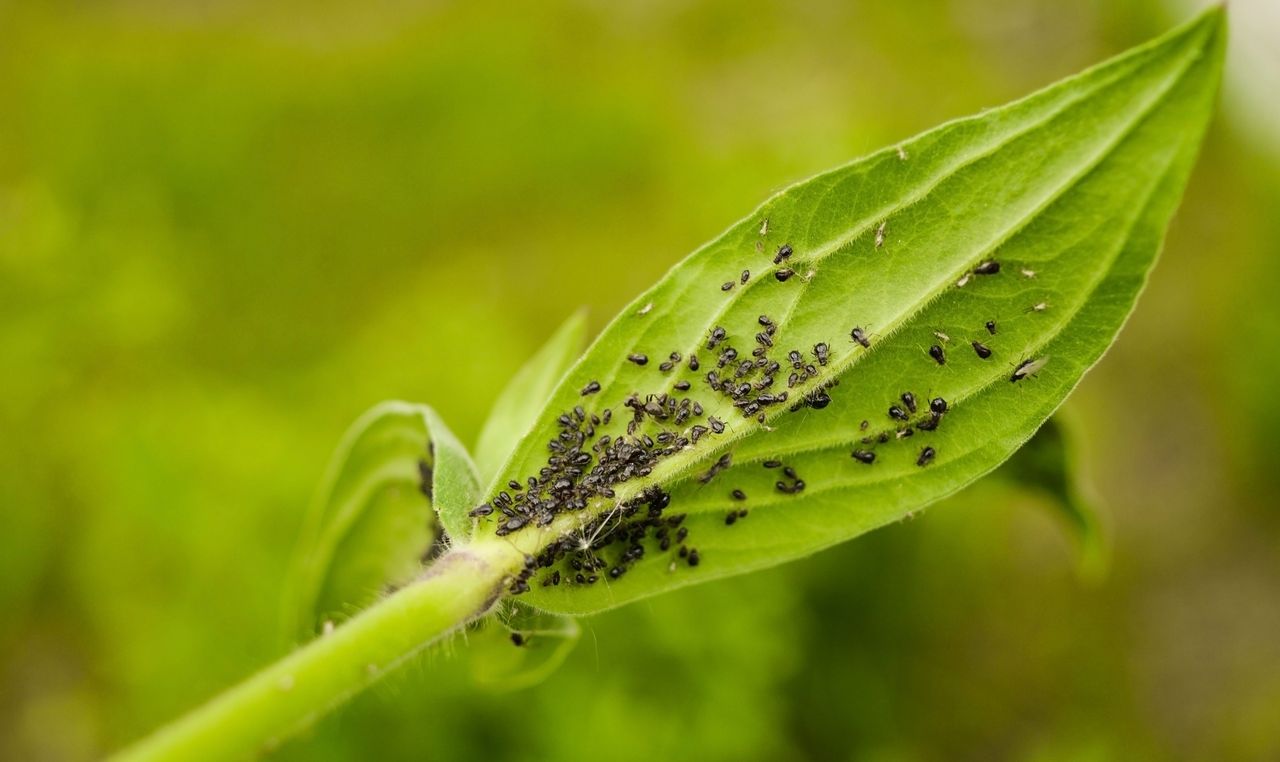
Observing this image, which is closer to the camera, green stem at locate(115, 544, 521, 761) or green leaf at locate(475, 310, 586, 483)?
green stem at locate(115, 544, 521, 761)

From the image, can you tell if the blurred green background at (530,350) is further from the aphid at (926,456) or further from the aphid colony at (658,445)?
the aphid at (926,456)

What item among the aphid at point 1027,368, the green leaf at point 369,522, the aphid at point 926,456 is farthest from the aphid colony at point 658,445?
the green leaf at point 369,522

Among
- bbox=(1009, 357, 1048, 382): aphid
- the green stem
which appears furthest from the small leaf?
bbox=(1009, 357, 1048, 382): aphid

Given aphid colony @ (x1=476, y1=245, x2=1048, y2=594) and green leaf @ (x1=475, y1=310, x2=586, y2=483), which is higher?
green leaf @ (x1=475, y1=310, x2=586, y2=483)

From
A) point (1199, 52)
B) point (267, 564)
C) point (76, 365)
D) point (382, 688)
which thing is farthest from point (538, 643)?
point (76, 365)

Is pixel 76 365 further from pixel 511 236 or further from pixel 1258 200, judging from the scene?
pixel 1258 200

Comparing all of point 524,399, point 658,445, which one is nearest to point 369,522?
point 524,399

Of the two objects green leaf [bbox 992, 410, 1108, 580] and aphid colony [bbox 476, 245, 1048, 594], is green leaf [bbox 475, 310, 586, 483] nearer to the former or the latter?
aphid colony [bbox 476, 245, 1048, 594]
